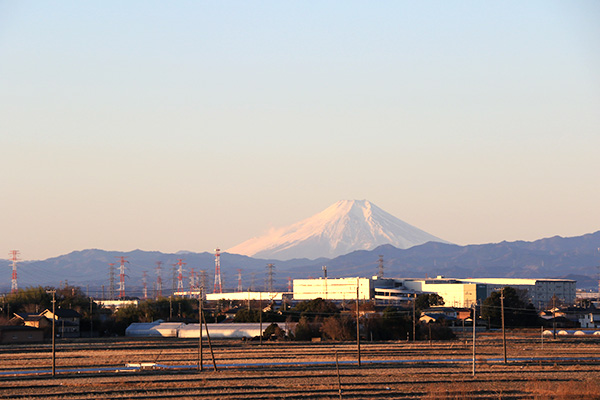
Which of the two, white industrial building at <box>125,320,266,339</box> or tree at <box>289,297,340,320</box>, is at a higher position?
tree at <box>289,297,340,320</box>

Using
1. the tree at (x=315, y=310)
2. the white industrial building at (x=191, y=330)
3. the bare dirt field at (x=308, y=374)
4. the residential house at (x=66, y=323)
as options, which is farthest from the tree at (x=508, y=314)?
the residential house at (x=66, y=323)

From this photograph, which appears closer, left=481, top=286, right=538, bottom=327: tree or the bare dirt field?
the bare dirt field

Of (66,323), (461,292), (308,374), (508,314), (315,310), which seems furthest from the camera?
(461,292)

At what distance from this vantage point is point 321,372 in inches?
1591

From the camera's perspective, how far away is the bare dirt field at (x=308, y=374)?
3241 cm

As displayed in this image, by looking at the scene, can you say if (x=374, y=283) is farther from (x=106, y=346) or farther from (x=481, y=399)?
(x=481, y=399)

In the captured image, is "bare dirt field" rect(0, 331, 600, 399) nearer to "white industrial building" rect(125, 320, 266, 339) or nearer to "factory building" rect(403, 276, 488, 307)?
"white industrial building" rect(125, 320, 266, 339)

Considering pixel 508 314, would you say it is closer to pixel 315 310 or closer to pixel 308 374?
pixel 315 310

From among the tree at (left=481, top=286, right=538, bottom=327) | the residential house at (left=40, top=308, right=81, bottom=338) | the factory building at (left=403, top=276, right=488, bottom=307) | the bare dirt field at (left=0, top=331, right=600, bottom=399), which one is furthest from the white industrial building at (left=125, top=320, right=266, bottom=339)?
the factory building at (left=403, top=276, right=488, bottom=307)

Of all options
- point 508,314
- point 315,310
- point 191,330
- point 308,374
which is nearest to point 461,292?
point 508,314

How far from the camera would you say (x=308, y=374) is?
1550 inches

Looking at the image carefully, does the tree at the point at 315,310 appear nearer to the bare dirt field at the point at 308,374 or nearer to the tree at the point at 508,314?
the tree at the point at 508,314

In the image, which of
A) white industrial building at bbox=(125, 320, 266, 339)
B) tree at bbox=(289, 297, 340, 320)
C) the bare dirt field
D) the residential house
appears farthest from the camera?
tree at bbox=(289, 297, 340, 320)

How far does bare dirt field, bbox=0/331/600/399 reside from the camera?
3241 centimetres
